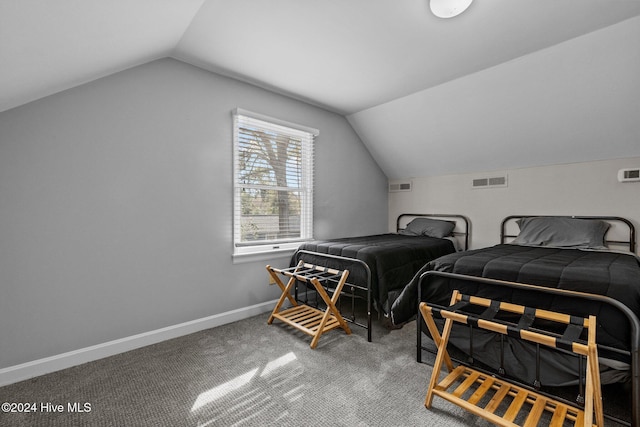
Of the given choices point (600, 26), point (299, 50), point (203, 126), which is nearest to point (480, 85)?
point (600, 26)

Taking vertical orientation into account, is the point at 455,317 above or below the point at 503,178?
below

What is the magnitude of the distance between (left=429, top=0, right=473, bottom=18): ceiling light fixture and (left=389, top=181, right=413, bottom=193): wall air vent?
105 inches

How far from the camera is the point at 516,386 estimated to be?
161cm

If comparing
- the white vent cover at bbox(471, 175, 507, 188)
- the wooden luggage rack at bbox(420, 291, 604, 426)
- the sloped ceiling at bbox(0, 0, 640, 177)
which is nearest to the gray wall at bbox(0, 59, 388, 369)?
the sloped ceiling at bbox(0, 0, 640, 177)

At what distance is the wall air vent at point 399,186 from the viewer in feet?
14.4

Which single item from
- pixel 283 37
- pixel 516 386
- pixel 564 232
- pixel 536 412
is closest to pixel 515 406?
pixel 536 412

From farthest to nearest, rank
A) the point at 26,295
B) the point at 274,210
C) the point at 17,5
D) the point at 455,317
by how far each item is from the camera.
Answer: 1. the point at 274,210
2. the point at 26,295
3. the point at 455,317
4. the point at 17,5

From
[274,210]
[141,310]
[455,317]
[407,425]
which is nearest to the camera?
[407,425]

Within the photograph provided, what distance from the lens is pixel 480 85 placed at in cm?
284

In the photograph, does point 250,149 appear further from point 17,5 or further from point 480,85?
point 480,85

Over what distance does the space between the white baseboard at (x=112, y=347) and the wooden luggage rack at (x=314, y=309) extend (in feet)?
1.35

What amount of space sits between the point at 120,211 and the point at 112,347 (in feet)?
3.26

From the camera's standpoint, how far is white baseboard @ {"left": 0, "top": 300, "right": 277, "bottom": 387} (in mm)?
1860

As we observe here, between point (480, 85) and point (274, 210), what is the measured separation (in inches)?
93.9
